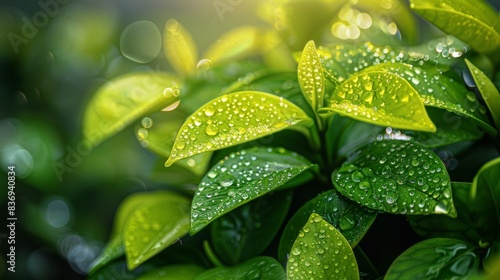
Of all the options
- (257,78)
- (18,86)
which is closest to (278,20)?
(257,78)

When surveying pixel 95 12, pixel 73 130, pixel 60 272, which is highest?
pixel 95 12

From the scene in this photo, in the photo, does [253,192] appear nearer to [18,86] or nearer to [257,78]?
[257,78]

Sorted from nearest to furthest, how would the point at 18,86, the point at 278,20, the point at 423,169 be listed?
the point at 423,169 < the point at 278,20 < the point at 18,86

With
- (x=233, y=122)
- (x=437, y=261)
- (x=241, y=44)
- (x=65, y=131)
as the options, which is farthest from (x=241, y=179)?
(x=65, y=131)

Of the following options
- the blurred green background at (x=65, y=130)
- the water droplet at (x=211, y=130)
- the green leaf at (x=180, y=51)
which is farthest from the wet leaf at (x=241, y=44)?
the water droplet at (x=211, y=130)

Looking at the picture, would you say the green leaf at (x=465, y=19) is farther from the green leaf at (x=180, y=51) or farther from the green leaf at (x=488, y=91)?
the green leaf at (x=180, y=51)

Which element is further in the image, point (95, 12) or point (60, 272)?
point (95, 12)

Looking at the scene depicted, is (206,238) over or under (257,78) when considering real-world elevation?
under

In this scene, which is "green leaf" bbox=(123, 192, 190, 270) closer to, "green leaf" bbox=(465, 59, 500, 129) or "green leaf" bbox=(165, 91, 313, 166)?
"green leaf" bbox=(165, 91, 313, 166)
